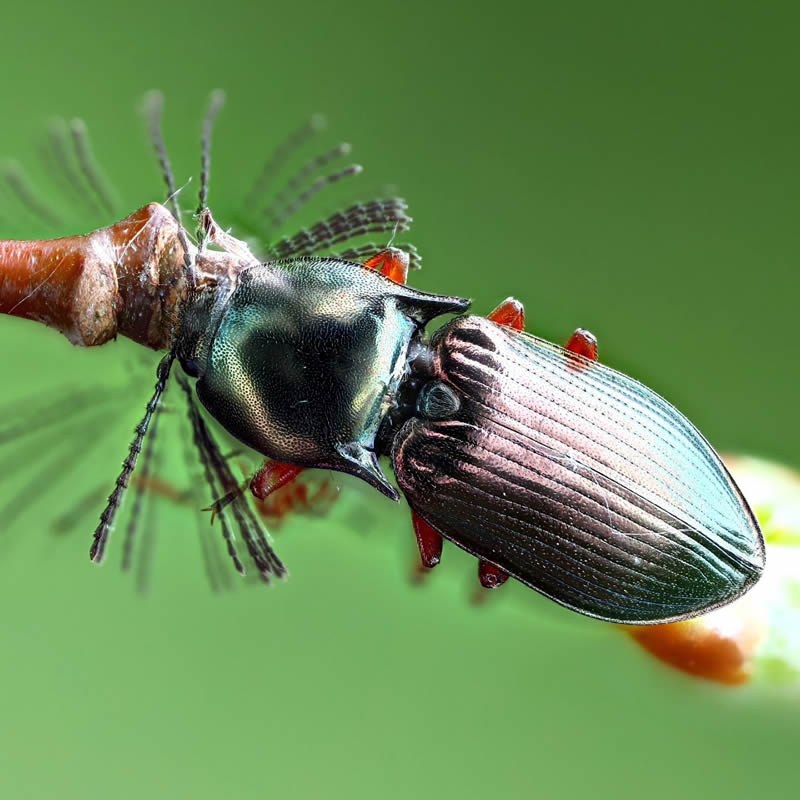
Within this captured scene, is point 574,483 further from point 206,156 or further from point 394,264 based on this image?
point 206,156

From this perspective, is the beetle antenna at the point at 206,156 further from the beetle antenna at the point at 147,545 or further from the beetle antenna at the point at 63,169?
the beetle antenna at the point at 147,545

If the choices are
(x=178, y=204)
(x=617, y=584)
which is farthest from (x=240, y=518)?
(x=617, y=584)

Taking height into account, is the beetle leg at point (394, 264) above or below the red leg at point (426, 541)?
above

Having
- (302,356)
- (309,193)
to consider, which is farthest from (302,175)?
(302,356)

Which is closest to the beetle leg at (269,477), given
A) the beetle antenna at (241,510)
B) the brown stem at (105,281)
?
the beetle antenna at (241,510)

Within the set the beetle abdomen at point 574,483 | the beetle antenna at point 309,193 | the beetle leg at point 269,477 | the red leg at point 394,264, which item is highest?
the beetle antenna at point 309,193

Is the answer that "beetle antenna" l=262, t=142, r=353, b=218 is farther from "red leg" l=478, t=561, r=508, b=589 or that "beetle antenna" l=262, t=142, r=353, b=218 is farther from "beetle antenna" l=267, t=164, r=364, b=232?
"red leg" l=478, t=561, r=508, b=589

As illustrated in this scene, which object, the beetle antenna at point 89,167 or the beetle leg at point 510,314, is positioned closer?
the beetle antenna at point 89,167
